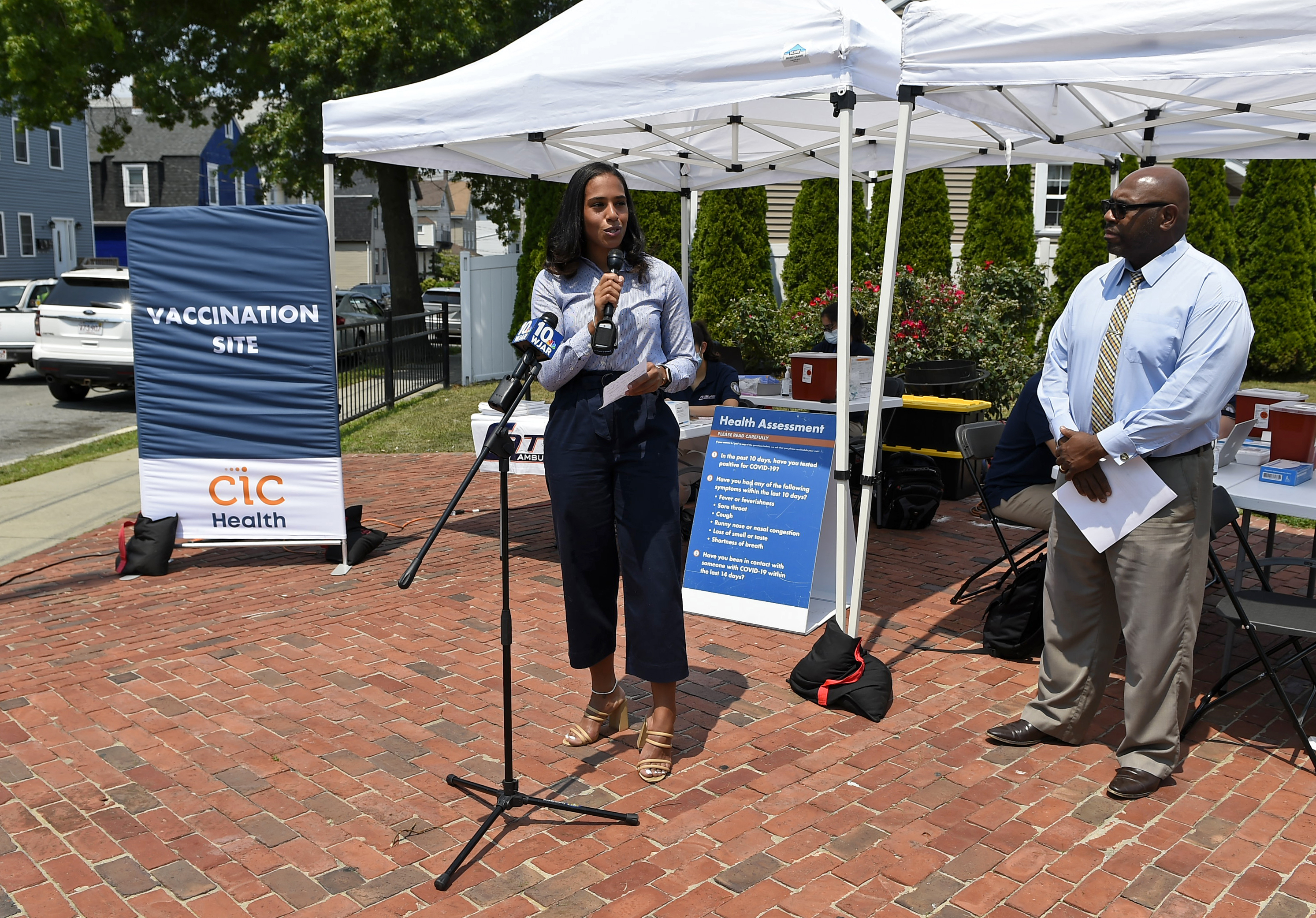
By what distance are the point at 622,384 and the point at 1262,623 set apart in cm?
250

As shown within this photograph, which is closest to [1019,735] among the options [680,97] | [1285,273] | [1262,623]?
[1262,623]

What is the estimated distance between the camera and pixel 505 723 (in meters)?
3.34

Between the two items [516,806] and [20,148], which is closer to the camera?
[516,806]

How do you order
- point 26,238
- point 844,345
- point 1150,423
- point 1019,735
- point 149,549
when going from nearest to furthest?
1. point 1150,423
2. point 1019,735
3. point 844,345
4. point 149,549
5. point 26,238

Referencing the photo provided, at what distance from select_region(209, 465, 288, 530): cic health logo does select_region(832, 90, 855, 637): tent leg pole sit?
3581 mm

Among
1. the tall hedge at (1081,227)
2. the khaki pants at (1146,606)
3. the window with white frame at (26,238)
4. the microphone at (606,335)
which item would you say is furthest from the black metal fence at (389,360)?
the window with white frame at (26,238)

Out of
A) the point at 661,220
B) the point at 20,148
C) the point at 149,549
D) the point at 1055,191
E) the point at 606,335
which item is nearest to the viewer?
the point at 606,335

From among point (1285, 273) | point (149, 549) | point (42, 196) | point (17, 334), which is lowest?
point (149, 549)

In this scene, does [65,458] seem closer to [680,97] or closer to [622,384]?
[680,97]

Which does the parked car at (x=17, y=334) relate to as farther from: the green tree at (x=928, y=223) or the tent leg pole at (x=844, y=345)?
the tent leg pole at (x=844, y=345)

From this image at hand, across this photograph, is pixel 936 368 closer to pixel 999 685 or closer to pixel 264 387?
pixel 999 685

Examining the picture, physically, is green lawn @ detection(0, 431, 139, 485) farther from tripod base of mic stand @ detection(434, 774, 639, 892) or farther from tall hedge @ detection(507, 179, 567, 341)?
tripod base of mic stand @ detection(434, 774, 639, 892)

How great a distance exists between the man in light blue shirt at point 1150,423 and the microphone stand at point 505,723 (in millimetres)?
1834

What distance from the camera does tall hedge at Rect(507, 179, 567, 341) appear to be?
16625 mm
